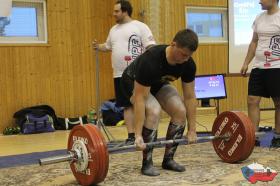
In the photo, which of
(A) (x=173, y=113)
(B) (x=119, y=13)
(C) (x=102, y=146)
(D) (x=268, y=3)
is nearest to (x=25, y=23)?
(B) (x=119, y=13)

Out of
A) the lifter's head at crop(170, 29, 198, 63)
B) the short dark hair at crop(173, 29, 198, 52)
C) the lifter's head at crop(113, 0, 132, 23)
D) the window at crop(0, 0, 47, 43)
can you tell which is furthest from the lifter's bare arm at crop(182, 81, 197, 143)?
the window at crop(0, 0, 47, 43)

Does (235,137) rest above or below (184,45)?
below

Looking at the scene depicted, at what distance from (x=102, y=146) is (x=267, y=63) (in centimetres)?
182

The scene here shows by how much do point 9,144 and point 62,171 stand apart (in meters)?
1.97

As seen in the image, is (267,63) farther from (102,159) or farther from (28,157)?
(28,157)

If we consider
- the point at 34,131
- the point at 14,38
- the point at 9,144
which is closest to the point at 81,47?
the point at 14,38

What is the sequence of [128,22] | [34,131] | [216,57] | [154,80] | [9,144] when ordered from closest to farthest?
[154,80], [128,22], [9,144], [34,131], [216,57]

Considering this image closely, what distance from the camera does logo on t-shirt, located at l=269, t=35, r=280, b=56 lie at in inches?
146

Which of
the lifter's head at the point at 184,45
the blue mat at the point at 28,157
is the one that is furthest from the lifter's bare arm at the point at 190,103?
the blue mat at the point at 28,157

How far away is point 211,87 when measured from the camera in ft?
16.8

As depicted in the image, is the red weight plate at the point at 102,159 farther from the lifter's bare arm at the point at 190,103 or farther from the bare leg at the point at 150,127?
the lifter's bare arm at the point at 190,103

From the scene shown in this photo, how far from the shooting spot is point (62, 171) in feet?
10.3

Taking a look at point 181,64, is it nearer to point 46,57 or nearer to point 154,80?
point 154,80

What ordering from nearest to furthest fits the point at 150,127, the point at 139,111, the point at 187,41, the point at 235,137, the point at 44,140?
the point at 187,41
the point at 139,111
the point at 150,127
the point at 235,137
the point at 44,140
